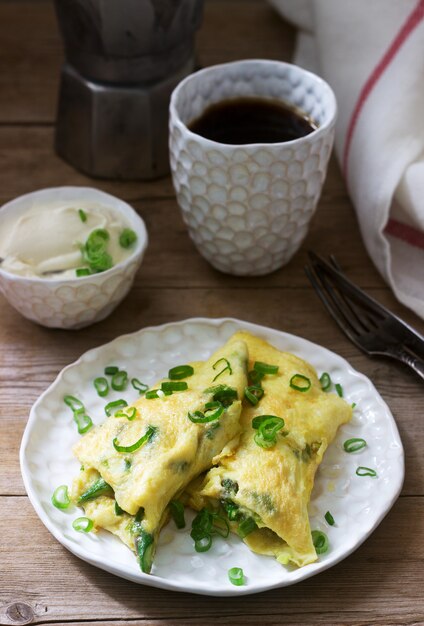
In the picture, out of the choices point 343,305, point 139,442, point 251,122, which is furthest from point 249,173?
point 139,442

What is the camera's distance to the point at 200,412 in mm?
1231

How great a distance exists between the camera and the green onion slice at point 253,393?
4.22 feet

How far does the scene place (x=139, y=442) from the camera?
119cm

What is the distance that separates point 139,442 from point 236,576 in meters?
0.22

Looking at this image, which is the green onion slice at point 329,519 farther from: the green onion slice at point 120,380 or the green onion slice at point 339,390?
the green onion slice at point 120,380

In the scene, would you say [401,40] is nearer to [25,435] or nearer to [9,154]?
[9,154]

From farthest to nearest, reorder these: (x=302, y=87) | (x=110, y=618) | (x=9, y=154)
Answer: (x=9, y=154), (x=302, y=87), (x=110, y=618)

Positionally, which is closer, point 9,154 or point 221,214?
point 221,214

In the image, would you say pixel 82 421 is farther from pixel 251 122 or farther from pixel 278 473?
pixel 251 122

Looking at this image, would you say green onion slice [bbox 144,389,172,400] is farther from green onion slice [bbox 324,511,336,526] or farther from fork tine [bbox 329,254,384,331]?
fork tine [bbox 329,254,384,331]

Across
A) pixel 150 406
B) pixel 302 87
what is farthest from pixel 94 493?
pixel 302 87

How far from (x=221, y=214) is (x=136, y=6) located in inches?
16.9

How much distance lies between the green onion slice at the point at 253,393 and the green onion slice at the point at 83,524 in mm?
293

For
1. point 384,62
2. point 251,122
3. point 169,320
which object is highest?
point 384,62
